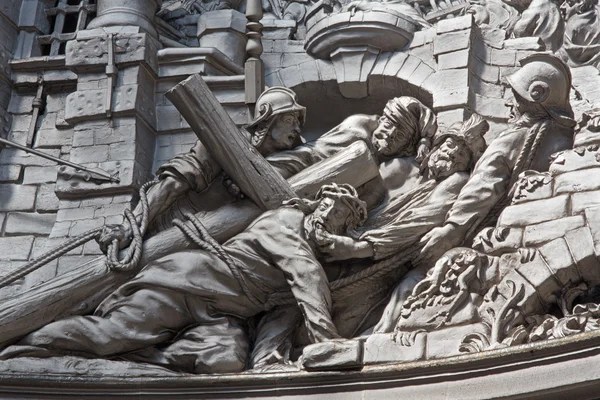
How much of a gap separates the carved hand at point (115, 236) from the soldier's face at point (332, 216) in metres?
0.98

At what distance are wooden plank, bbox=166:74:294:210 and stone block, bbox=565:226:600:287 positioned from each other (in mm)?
1520

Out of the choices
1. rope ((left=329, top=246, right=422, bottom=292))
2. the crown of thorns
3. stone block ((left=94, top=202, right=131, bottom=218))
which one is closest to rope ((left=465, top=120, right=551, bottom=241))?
rope ((left=329, top=246, right=422, bottom=292))

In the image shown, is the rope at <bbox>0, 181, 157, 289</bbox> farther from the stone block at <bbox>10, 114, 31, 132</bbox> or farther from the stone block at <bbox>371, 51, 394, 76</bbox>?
the stone block at <bbox>371, 51, 394, 76</bbox>

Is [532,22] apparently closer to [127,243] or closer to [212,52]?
[212,52]

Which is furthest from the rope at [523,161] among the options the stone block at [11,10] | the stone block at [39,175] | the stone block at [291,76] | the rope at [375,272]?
the stone block at [11,10]

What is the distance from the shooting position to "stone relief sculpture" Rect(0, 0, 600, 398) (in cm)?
678

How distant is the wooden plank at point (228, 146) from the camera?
7.36 metres

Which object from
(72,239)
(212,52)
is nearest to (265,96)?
(212,52)

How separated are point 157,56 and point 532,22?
2177mm

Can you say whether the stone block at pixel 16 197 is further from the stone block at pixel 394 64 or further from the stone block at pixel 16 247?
the stone block at pixel 394 64

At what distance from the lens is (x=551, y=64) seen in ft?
23.5

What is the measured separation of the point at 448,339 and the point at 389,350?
0.29 metres

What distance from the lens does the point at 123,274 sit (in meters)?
7.21

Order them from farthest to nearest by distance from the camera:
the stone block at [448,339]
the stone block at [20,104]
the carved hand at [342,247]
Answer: the stone block at [20,104]
the carved hand at [342,247]
the stone block at [448,339]
